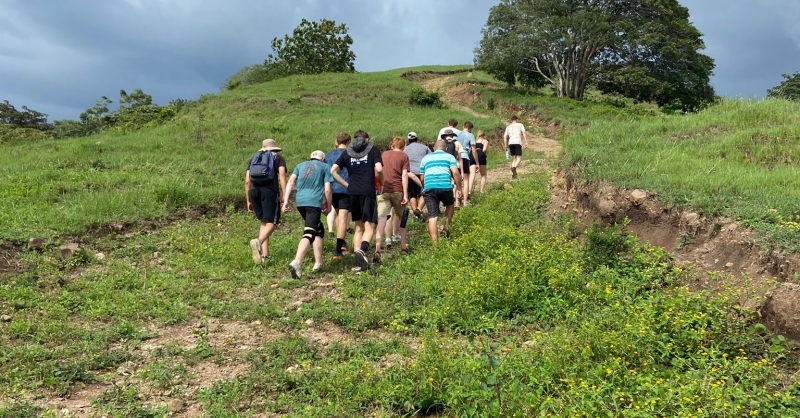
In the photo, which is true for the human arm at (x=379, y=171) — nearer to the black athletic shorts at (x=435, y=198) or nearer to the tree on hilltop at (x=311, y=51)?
the black athletic shorts at (x=435, y=198)

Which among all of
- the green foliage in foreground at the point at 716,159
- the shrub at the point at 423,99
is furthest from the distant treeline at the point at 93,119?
the green foliage in foreground at the point at 716,159

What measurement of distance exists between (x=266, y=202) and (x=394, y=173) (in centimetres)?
196

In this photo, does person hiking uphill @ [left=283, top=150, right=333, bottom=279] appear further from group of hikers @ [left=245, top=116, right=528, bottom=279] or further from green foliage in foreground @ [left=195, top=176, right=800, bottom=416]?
green foliage in foreground @ [left=195, top=176, right=800, bottom=416]

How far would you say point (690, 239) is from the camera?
5164 mm

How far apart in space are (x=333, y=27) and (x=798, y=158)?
170 ft

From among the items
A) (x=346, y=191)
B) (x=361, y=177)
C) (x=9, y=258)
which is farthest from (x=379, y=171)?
(x=9, y=258)

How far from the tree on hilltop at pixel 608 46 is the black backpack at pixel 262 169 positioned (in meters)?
23.9

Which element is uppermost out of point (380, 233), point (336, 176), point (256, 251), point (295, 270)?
point (336, 176)

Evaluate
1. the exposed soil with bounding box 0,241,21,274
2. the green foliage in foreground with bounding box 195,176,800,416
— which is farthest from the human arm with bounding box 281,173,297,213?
the exposed soil with bounding box 0,241,21,274

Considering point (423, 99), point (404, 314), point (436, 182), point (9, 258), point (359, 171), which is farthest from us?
point (423, 99)

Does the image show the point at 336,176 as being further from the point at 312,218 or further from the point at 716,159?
the point at 716,159

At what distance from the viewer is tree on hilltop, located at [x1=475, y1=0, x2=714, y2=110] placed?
83.5 feet

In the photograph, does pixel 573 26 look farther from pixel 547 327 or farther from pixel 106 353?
pixel 106 353

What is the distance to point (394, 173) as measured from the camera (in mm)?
7203
